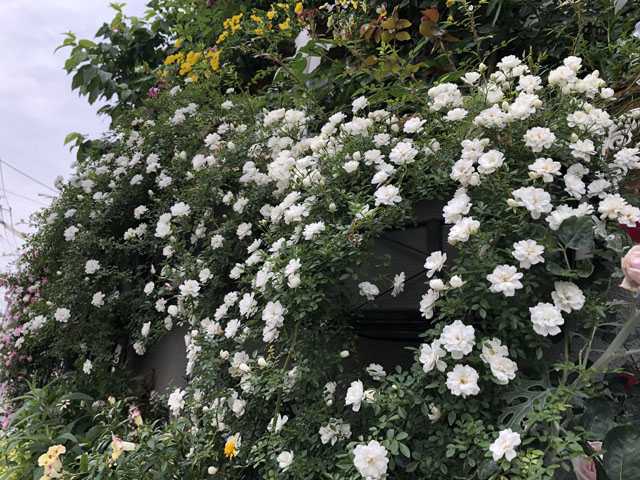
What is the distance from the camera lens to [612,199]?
3.00ft

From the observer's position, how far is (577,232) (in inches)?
35.2

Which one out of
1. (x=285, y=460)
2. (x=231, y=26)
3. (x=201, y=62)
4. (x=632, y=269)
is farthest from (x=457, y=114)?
(x=231, y=26)

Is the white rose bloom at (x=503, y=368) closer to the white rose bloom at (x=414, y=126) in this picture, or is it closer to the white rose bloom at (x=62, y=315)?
the white rose bloom at (x=414, y=126)

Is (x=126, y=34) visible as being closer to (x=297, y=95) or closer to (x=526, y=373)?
(x=297, y=95)

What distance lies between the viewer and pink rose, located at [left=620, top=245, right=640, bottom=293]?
2.61 ft

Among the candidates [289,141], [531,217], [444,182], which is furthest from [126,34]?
[531,217]

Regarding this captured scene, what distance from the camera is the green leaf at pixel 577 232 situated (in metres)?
0.88

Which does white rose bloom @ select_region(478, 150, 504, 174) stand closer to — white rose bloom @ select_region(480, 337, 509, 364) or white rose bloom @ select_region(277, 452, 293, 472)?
white rose bloom @ select_region(480, 337, 509, 364)

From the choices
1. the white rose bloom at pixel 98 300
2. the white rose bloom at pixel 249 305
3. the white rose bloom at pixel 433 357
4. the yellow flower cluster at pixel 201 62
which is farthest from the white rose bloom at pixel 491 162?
the white rose bloom at pixel 98 300

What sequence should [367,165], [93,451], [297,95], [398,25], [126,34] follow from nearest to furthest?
1. [367,165]
2. [93,451]
3. [398,25]
4. [297,95]
5. [126,34]

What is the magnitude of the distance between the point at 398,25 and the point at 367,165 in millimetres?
720

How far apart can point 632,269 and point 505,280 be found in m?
0.20

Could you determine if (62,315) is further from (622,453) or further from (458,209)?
(622,453)

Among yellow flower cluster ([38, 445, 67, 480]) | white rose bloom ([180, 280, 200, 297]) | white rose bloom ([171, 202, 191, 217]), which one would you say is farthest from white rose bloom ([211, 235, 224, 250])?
yellow flower cluster ([38, 445, 67, 480])
